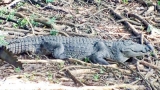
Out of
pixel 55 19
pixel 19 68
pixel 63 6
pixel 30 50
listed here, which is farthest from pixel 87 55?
pixel 63 6

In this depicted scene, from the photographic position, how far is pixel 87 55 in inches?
236

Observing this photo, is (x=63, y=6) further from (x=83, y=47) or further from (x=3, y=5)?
(x=83, y=47)

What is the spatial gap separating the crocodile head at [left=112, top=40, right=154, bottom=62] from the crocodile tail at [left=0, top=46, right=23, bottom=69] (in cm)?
159

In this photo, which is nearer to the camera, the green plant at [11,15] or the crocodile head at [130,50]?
the crocodile head at [130,50]

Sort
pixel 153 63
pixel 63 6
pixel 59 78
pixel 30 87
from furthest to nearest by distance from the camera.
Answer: pixel 63 6
pixel 153 63
pixel 59 78
pixel 30 87

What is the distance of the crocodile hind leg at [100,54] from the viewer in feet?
19.1

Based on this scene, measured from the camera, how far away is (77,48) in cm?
603

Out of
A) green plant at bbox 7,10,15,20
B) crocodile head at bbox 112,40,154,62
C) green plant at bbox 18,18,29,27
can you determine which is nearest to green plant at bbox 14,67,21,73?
crocodile head at bbox 112,40,154,62

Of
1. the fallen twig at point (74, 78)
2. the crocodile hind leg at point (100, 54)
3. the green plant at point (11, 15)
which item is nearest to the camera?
the fallen twig at point (74, 78)

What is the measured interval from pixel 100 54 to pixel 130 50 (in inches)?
19.8

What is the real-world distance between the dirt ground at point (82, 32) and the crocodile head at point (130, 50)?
0.32ft

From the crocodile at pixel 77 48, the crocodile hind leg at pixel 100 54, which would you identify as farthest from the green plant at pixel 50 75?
the crocodile hind leg at pixel 100 54

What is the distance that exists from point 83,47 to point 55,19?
1657mm

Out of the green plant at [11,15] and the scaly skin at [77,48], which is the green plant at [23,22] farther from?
the scaly skin at [77,48]
